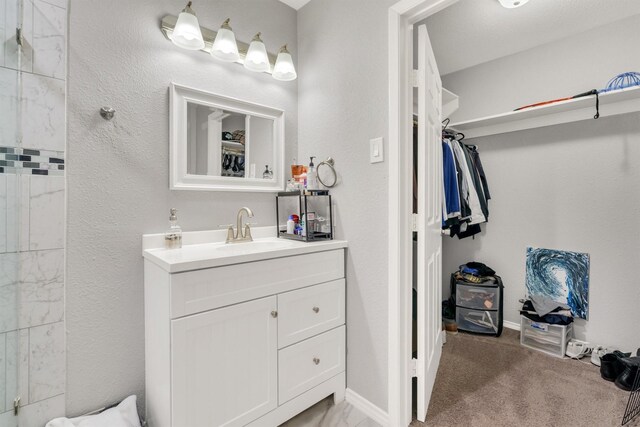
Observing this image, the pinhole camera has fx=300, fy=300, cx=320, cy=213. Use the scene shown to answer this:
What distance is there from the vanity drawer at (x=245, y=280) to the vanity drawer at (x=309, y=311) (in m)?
0.05

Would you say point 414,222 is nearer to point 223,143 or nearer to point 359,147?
point 359,147

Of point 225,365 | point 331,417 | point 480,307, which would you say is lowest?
point 331,417

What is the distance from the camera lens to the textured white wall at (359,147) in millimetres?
1530

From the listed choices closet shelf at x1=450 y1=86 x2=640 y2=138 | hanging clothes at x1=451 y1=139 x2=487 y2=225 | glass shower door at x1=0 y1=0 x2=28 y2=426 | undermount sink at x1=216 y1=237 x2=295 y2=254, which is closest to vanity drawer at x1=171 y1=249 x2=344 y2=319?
undermount sink at x1=216 y1=237 x2=295 y2=254

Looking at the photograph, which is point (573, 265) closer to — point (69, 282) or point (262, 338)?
point (262, 338)

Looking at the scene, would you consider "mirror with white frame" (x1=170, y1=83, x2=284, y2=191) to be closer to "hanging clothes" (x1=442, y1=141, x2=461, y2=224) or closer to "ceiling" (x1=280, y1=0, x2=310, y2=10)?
"ceiling" (x1=280, y1=0, x2=310, y2=10)

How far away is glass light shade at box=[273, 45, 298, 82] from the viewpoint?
1.81 m

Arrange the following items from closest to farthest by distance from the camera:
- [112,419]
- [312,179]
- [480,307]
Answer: [112,419] → [312,179] → [480,307]

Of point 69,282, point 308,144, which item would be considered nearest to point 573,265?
point 308,144

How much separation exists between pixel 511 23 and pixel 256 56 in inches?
71.2

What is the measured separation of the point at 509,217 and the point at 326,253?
1996 mm

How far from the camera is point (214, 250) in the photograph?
4.75 ft

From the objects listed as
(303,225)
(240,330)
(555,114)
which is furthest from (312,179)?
(555,114)

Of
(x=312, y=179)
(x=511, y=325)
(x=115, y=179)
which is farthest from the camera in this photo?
(x=511, y=325)
